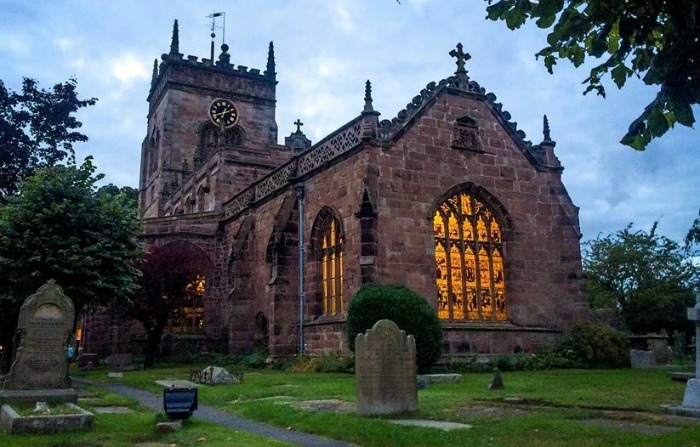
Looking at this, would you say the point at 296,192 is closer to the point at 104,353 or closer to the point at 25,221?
the point at 25,221

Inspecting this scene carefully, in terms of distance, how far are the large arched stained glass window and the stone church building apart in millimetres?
40

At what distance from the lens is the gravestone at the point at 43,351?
1120cm

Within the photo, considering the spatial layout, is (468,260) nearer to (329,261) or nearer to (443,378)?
(329,261)

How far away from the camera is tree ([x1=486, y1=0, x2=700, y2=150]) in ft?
14.2

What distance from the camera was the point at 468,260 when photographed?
2084 cm

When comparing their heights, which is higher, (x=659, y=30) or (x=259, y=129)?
(x=259, y=129)

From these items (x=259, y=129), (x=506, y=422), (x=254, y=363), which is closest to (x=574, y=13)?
(x=506, y=422)

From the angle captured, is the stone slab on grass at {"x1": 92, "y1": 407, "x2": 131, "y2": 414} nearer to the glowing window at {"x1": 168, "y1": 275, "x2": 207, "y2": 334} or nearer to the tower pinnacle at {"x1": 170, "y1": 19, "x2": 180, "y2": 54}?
the glowing window at {"x1": 168, "y1": 275, "x2": 207, "y2": 334}

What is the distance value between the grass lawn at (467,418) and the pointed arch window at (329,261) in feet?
23.0

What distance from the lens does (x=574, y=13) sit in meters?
4.93

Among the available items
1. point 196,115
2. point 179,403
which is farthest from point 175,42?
point 179,403

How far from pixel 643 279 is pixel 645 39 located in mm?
38843

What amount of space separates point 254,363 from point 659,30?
1982 centimetres

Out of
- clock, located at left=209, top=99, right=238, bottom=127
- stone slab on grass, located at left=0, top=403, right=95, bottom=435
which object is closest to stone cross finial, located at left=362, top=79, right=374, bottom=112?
stone slab on grass, located at left=0, top=403, right=95, bottom=435
